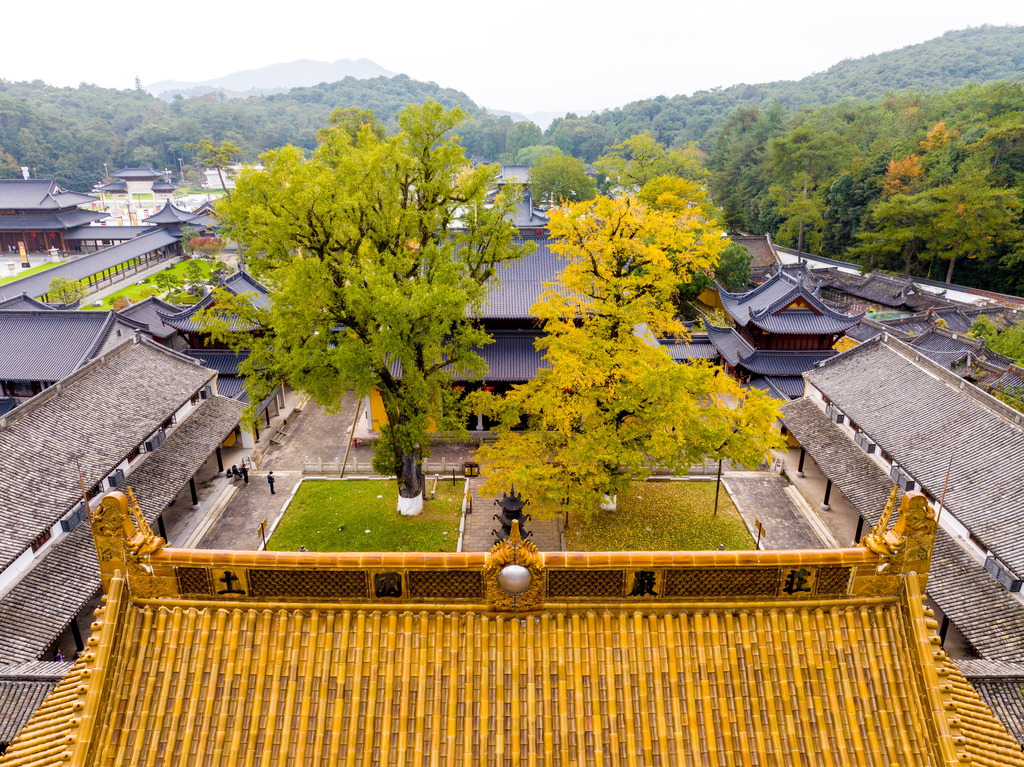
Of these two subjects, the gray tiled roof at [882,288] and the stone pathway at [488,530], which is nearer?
the stone pathway at [488,530]

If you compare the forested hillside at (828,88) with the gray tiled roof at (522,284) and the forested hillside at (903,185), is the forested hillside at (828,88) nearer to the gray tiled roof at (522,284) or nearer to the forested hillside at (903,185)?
the forested hillside at (903,185)

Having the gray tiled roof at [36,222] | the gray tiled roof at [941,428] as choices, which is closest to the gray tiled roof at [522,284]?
the gray tiled roof at [941,428]

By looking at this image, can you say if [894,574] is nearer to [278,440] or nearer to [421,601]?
[421,601]

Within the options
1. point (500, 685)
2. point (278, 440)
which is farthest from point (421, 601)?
point (278, 440)

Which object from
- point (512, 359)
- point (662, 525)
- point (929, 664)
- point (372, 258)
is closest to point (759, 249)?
point (512, 359)

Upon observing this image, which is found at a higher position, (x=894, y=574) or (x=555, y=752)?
(x=894, y=574)

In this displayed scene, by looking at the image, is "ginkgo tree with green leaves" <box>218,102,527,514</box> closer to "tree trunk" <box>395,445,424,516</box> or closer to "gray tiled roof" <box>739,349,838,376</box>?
"tree trunk" <box>395,445,424,516</box>
